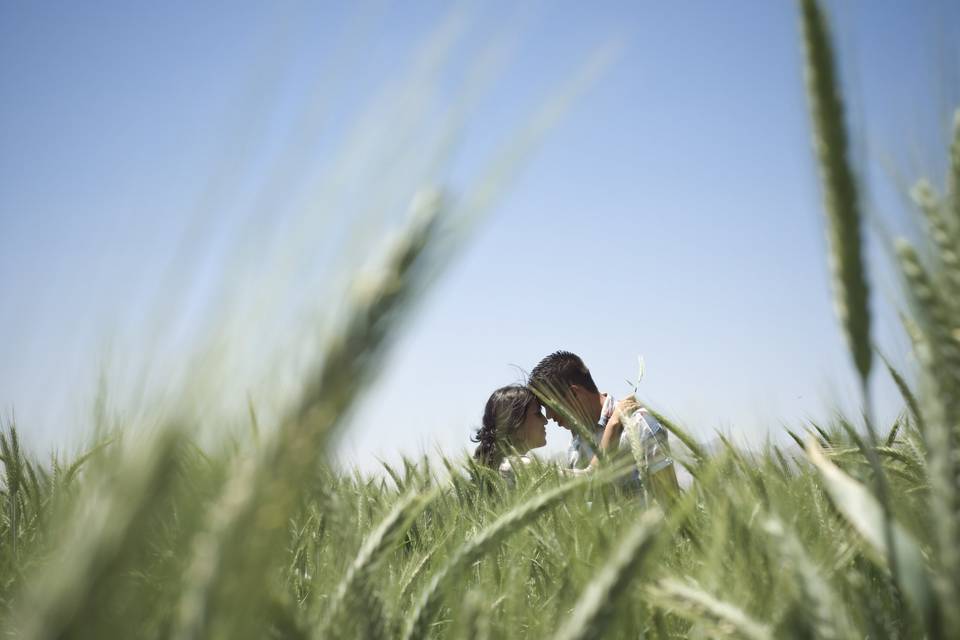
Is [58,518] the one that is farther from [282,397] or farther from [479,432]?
[479,432]

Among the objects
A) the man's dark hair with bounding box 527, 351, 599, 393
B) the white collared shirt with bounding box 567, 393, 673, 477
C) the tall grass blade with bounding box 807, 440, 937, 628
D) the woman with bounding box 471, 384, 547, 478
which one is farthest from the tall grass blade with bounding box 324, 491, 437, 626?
the woman with bounding box 471, 384, 547, 478

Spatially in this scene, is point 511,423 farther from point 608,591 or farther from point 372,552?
point 608,591

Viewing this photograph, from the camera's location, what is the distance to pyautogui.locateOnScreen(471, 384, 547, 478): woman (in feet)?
17.3

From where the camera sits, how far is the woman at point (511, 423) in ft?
17.3

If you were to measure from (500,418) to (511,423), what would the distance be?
0.13 metres

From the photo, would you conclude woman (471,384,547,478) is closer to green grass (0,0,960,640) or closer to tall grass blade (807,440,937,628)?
green grass (0,0,960,640)

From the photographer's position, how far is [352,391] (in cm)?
51

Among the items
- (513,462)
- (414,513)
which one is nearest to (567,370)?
(513,462)

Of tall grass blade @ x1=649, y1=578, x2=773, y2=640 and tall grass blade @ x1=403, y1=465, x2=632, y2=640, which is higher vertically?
tall grass blade @ x1=403, y1=465, x2=632, y2=640

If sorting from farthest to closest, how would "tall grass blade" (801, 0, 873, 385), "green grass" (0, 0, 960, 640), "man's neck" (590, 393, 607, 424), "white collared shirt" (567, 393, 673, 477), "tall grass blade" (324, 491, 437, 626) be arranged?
"man's neck" (590, 393, 607, 424) → "white collared shirt" (567, 393, 673, 477) → "tall grass blade" (324, 491, 437, 626) → "tall grass blade" (801, 0, 873, 385) → "green grass" (0, 0, 960, 640)

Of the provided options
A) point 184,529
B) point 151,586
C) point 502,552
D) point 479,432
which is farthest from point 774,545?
point 479,432

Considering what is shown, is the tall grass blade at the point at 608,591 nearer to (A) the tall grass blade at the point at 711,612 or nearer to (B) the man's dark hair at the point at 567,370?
(A) the tall grass blade at the point at 711,612

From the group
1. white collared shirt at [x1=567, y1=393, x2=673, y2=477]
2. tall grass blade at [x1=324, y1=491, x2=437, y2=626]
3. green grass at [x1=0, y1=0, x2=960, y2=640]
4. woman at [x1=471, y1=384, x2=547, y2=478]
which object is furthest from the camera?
woman at [x1=471, y1=384, x2=547, y2=478]

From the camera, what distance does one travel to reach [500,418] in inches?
213
